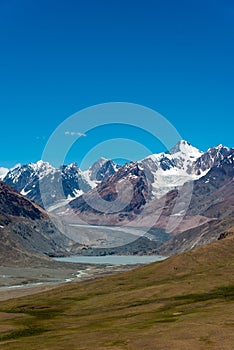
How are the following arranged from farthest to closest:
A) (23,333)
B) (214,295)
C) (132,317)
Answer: (214,295) < (132,317) < (23,333)

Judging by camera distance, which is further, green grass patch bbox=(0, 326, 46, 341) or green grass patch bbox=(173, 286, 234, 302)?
green grass patch bbox=(173, 286, 234, 302)

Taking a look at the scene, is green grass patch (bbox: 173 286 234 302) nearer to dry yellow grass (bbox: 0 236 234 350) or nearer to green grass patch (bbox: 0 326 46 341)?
dry yellow grass (bbox: 0 236 234 350)

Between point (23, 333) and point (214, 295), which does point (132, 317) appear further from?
point (214, 295)

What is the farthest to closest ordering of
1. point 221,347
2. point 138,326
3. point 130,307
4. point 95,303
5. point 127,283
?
point 127,283 → point 95,303 → point 130,307 → point 138,326 → point 221,347

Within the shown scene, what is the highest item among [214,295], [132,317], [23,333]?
[23,333]

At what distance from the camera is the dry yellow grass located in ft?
265

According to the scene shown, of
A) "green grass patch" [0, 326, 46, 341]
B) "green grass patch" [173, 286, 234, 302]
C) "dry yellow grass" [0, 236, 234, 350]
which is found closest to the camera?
"dry yellow grass" [0, 236, 234, 350]

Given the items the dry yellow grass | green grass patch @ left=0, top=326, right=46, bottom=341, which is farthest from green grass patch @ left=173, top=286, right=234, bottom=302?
green grass patch @ left=0, top=326, right=46, bottom=341

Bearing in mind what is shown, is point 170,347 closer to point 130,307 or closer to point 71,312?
point 130,307

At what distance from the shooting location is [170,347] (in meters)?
73.8

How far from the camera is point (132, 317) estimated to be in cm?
11394

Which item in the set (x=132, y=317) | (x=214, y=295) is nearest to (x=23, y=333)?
(x=132, y=317)

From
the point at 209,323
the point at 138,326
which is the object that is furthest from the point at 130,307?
Answer: the point at 209,323

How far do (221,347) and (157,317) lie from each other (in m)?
38.5
